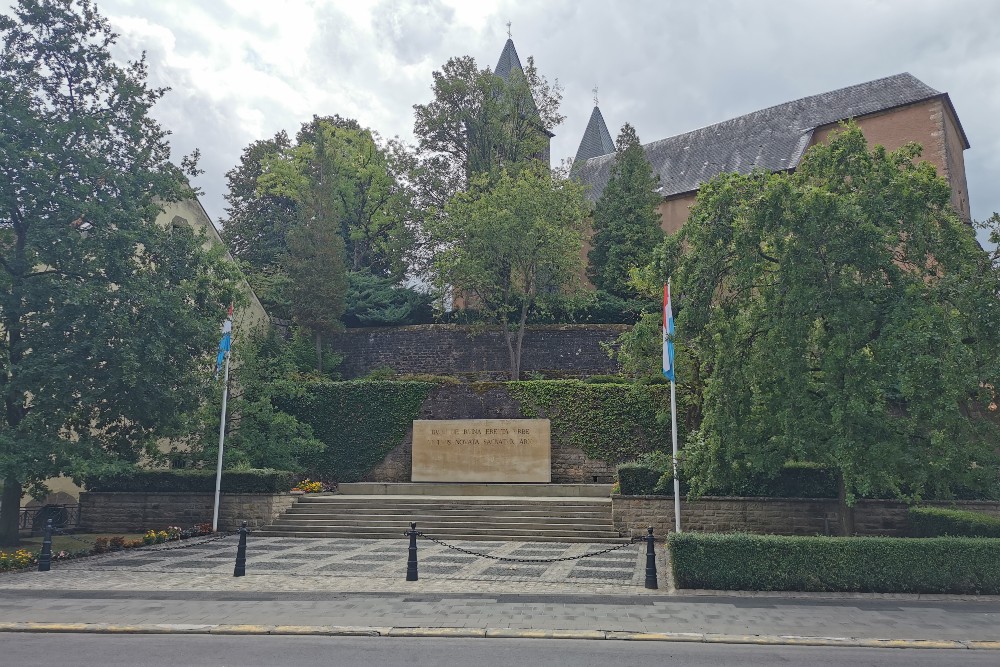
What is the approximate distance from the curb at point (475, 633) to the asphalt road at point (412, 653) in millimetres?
166

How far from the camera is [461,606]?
10750 mm

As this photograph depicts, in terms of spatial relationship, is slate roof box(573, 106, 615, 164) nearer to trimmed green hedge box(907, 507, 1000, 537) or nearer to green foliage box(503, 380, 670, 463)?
green foliage box(503, 380, 670, 463)

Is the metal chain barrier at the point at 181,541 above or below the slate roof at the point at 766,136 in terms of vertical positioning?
below

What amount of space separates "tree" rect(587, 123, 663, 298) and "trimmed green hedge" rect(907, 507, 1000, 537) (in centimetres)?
1866

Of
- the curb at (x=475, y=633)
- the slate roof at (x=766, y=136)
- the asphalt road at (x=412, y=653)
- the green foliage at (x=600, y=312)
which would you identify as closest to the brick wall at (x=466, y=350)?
the green foliage at (x=600, y=312)

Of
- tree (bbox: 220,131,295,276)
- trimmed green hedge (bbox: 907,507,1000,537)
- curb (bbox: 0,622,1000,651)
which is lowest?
curb (bbox: 0,622,1000,651)

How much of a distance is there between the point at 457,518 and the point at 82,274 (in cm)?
1163

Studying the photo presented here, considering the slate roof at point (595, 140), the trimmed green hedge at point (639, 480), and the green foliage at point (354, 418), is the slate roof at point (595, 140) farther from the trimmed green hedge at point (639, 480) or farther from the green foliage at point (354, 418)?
the trimmed green hedge at point (639, 480)

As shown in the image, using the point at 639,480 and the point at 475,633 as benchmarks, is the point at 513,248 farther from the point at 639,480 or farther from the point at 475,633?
the point at 475,633

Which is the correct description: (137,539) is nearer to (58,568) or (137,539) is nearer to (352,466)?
(58,568)

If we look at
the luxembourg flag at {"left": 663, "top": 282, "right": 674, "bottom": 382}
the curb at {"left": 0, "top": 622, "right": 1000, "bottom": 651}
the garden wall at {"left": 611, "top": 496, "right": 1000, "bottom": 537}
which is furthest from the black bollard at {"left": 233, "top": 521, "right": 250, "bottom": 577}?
the garden wall at {"left": 611, "top": 496, "right": 1000, "bottom": 537}

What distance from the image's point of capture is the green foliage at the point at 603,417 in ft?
81.9

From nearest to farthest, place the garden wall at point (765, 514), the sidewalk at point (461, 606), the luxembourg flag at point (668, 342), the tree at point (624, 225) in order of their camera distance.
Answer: the sidewalk at point (461, 606), the luxembourg flag at point (668, 342), the garden wall at point (765, 514), the tree at point (624, 225)

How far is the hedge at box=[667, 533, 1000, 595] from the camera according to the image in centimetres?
1159
